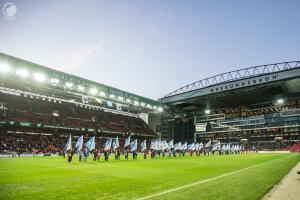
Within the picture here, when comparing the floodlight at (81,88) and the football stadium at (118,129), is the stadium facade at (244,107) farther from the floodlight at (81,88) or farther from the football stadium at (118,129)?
the floodlight at (81,88)

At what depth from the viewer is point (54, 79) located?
45.5 m

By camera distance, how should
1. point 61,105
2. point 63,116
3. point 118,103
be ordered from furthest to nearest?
point 61,105 → point 63,116 → point 118,103

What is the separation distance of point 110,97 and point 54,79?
13861 millimetres

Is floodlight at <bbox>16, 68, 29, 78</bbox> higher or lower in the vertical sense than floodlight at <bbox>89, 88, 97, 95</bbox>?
higher

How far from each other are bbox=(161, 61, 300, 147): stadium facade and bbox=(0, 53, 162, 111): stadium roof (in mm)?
24196

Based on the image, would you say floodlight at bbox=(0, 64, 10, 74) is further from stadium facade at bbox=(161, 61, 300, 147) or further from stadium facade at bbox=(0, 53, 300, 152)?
stadium facade at bbox=(161, 61, 300, 147)

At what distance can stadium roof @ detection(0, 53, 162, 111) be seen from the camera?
3996 centimetres

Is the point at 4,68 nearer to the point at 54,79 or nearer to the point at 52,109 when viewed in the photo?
the point at 54,79

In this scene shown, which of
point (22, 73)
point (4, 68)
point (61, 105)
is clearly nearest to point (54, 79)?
point (22, 73)

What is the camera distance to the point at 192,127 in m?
92.8

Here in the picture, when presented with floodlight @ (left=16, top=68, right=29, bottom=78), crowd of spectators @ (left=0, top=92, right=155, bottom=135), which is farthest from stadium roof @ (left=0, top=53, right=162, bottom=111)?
crowd of spectators @ (left=0, top=92, right=155, bottom=135)

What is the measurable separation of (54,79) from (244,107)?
207 ft

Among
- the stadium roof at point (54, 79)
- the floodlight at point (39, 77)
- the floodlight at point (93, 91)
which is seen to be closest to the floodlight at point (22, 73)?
the stadium roof at point (54, 79)

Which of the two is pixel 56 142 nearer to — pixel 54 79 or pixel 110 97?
pixel 110 97
